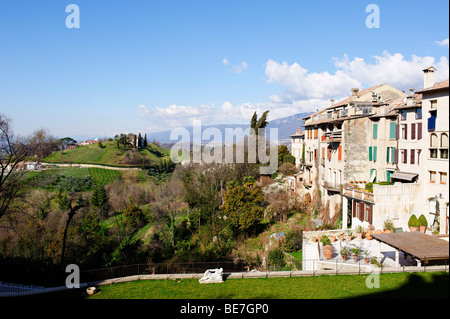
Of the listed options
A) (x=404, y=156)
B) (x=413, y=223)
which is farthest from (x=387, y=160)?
(x=413, y=223)

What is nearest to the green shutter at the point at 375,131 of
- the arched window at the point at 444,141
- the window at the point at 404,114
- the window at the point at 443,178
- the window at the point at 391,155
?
the window at the point at 391,155

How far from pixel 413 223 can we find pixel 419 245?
5716mm

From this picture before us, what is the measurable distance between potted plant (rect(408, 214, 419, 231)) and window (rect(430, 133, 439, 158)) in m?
3.75

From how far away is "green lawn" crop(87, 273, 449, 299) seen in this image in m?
11.7

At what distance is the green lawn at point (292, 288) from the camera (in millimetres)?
11726

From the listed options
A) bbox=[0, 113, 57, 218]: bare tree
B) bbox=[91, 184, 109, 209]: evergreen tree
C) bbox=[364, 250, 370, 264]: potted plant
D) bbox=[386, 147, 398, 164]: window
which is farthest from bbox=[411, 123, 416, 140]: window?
bbox=[91, 184, 109, 209]: evergreen tree

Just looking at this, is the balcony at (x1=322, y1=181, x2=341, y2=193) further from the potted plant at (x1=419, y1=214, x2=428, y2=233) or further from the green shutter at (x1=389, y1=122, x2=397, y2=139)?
the potted plant at (x1=419, y1=214, x2=428, y2=233)

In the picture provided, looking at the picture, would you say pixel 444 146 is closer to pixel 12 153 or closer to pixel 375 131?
pixel 375 131

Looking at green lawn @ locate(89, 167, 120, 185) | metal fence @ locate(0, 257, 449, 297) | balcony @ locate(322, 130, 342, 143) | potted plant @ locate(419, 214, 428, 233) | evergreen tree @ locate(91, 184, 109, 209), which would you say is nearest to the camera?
metal fence @ locate(0, 257, 449, 297)

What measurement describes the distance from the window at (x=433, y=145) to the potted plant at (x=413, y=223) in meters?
3.75

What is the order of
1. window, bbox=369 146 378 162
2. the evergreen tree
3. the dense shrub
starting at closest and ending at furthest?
the dense shrub, window, bbox=369 146 378 162, the evergreen tree

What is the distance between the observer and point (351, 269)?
47.7ft

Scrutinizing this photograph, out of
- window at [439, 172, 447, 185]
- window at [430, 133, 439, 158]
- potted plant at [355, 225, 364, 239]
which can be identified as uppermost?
window at [430, 133, 439, 158]

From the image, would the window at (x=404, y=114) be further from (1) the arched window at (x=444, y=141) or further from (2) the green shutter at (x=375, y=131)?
(1) the arched window at (x=444, y=141)
